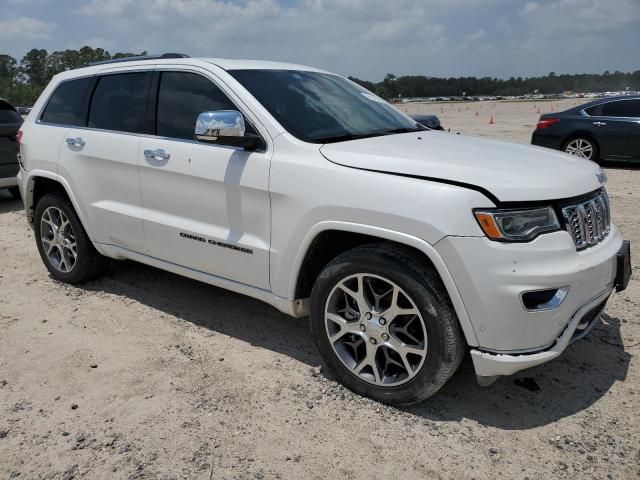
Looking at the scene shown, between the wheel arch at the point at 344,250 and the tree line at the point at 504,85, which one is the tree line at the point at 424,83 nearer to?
the tree line at the point at 504,85

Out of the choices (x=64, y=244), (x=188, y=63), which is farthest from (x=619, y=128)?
(x=64, y=244)

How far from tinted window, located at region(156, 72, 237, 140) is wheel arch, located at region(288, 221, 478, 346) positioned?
1.07 metres

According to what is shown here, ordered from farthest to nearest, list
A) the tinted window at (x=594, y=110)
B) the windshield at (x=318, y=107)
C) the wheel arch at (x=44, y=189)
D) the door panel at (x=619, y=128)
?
the tinted window at (x=594, y=110) < the door panel at (x=619, y=128) < the wheel arch at (x=44, y=189) < the windshield at (x=318, y=107)

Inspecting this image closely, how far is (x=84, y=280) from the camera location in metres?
5.04

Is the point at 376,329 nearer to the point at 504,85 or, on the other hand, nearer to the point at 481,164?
the point at 481,164

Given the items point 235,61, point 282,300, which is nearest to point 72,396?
point 282,300

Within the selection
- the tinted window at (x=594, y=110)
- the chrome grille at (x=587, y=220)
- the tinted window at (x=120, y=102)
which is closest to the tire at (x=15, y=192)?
the tinted window at (x=120, y=102)

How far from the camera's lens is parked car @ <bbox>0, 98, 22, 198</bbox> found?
853cm

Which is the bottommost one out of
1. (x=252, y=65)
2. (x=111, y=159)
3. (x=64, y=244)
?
(x=64, y=244)

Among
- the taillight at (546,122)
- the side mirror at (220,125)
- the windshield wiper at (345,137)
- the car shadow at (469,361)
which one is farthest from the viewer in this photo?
the taillight at (546,122)

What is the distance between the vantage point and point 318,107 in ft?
12.2

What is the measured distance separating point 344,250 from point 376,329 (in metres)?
0.57

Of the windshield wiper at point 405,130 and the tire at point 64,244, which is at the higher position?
the windshield wiper at point 405,130

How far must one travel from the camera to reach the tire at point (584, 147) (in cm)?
1121
